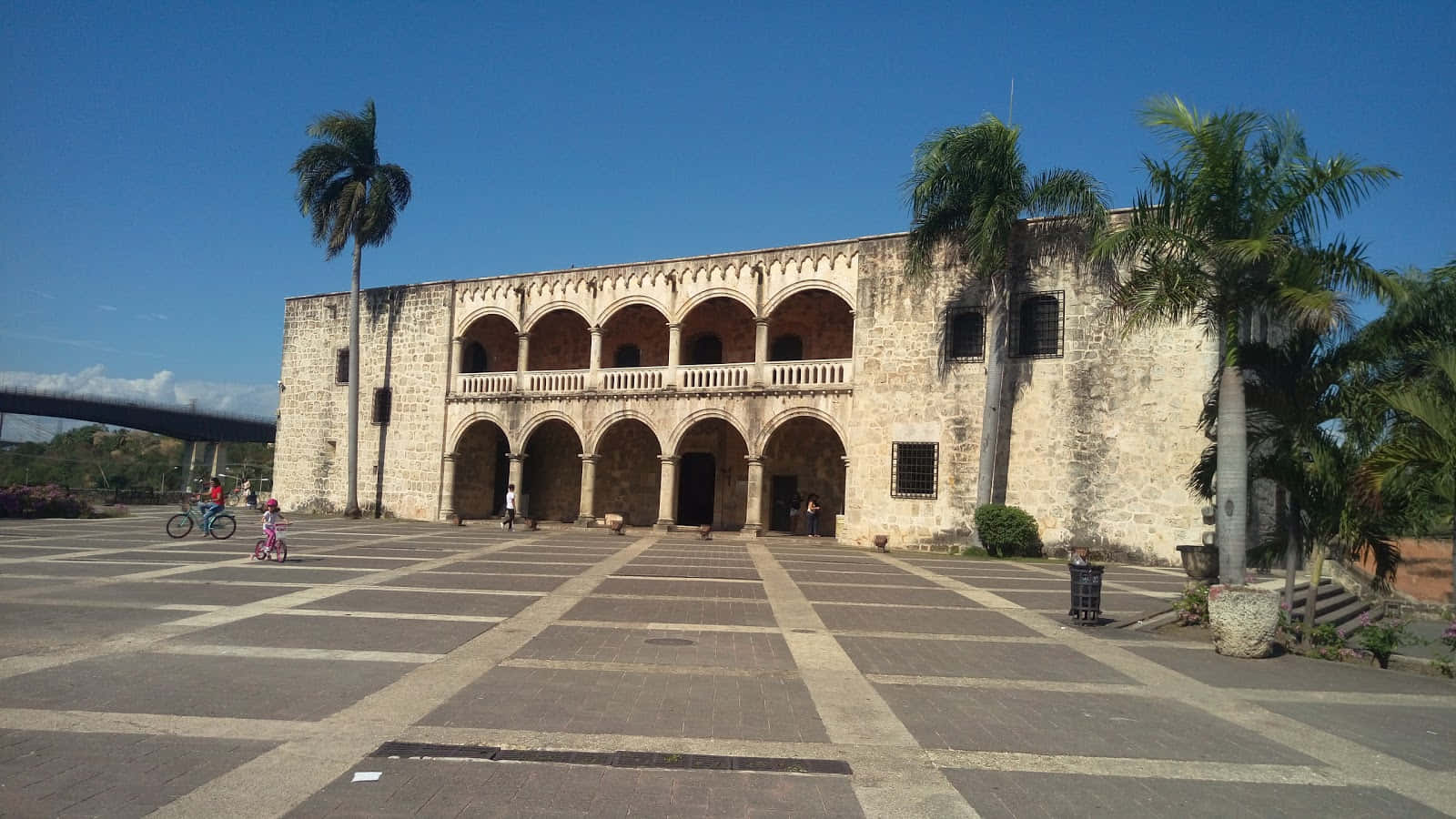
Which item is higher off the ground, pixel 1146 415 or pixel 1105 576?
pixel 1146 415

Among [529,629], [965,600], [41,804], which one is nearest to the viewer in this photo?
[41,804]

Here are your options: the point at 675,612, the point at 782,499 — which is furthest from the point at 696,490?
the point at 675,612

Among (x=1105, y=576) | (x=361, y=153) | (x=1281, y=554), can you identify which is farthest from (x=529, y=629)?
(x=361, y=153)

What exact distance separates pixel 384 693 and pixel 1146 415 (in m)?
19.2

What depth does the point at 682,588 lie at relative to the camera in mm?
14039

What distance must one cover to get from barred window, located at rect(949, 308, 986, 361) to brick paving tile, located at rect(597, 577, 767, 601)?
11115mm

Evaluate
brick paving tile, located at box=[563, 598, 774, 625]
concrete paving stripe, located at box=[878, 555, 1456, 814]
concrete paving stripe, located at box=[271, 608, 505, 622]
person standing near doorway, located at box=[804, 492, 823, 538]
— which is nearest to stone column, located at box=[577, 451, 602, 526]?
person standing near doorway, located at box=[804, 492, 823, 538]

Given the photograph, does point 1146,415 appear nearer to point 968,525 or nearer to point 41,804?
point 968,525

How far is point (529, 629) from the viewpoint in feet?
32.6

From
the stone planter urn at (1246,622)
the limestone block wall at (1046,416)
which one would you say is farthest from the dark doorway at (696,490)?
the stone planter urn at (1246,622)

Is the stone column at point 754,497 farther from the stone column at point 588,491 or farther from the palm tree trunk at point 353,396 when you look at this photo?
the palm tree trunk at point 353,396

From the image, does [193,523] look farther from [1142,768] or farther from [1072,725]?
[1142,768]

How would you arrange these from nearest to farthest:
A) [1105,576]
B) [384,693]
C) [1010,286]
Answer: [384,693], [1105,576], [1010,286]

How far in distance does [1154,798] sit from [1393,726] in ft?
11.7
